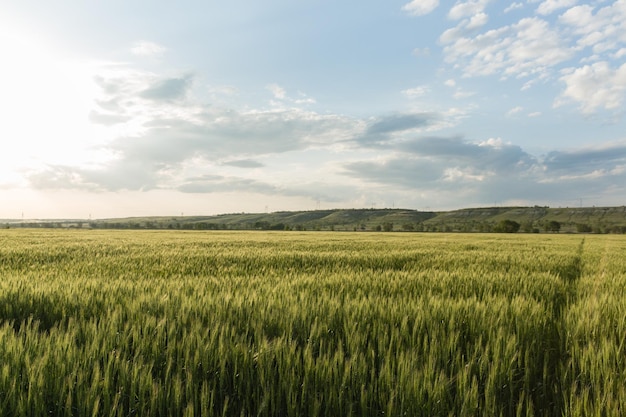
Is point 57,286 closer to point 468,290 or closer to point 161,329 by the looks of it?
point 161,329

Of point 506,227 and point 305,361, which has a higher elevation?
point 305,361

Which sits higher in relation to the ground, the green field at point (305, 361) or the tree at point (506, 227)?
the green field at point (305, 361)

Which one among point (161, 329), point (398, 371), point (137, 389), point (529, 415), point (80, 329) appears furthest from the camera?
point (80, 329)

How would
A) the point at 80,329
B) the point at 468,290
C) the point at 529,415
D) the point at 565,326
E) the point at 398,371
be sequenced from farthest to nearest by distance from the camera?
the point at 468,290, the point at 565,326, the point at 80,329, the point at 398,371, the point at 529,415

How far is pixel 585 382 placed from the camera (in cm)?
263

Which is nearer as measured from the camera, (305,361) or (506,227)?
(305,361)

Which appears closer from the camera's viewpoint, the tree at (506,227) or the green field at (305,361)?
the green field at (305,361)

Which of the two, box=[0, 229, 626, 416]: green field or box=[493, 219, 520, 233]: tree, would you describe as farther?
box=[493, 219, 520, 233]: tree

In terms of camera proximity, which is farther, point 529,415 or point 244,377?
point 244,377

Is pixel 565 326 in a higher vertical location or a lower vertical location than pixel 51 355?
lower

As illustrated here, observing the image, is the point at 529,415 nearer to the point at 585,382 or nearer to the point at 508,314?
the point at 585,382

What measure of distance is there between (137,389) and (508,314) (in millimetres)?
3534

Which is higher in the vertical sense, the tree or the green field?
the green field

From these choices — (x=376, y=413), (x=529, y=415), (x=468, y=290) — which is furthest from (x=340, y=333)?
(x=468, y=290)
